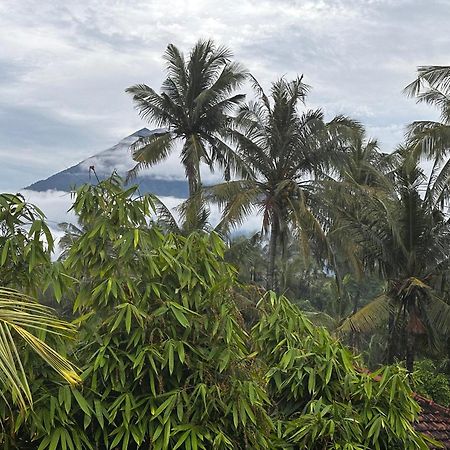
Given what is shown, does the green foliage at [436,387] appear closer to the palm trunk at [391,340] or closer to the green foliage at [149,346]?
the palm trunk at [391,340]

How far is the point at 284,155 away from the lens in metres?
19.3

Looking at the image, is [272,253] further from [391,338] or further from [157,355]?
[157,355]

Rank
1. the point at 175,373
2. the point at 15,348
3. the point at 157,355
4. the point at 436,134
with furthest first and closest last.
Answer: the point at 436,134 < the point at 175,373 < the point at 157,355 < the point at 15,348

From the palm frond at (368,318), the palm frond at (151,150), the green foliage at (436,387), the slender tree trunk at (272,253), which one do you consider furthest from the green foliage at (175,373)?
the palm frond at (151,150)

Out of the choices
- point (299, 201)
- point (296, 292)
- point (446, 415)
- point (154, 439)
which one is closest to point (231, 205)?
point (299, 201)

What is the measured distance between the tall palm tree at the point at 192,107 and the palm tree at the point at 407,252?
18.0 feet

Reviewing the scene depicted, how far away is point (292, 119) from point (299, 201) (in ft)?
7.91

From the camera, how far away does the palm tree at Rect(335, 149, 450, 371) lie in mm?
16156

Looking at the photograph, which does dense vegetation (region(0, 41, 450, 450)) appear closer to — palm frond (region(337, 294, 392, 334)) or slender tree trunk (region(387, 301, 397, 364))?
palm frond (region(337, 294, 392, 334))

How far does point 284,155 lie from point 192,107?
3750 millimetres

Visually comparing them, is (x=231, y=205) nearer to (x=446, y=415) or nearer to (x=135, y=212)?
(x=446, y=415)

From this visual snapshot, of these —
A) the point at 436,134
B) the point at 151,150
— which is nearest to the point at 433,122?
the point at 436,134

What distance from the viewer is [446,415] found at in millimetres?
8570

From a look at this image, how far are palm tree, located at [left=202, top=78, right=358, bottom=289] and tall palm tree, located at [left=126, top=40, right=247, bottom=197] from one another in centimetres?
140
